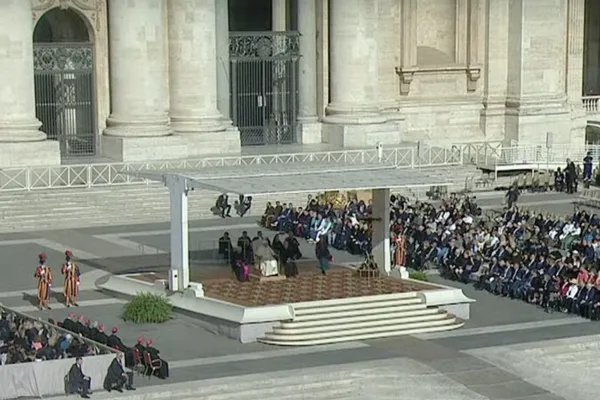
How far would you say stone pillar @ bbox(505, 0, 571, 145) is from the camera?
200ft

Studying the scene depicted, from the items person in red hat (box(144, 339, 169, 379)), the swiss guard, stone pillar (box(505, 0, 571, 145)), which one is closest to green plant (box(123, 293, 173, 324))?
person in red hat (box(144, 339, 169, 379))

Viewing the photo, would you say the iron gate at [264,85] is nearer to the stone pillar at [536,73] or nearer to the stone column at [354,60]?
the stone column at [354,60]

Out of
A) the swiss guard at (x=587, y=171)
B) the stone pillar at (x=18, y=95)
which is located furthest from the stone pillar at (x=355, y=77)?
the stone pillar at (x=18, y=95)

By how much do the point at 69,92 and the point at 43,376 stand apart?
26.6m

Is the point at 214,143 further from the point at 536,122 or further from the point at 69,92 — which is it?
the point at 536,122

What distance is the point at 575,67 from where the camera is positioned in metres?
63.8

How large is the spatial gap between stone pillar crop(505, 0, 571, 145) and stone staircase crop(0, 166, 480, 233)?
14.6m

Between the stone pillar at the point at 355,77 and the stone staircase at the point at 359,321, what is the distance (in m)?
22.3

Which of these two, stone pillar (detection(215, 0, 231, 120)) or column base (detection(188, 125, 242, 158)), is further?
stone pillar (detection(215, 0, 231, 120))

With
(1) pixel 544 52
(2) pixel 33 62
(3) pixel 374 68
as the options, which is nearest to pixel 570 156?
(1) pixel 544 52

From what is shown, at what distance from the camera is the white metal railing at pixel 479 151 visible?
5906cm

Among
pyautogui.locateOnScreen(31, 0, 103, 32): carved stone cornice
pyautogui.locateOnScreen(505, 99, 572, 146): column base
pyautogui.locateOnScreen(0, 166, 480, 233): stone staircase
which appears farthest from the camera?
pyautogui.locateOnScreen(505, 99, 572, 146): column base

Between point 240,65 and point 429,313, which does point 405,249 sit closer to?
point 429,313

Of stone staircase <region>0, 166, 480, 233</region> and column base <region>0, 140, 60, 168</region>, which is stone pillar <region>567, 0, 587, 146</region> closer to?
stone staircase <region>0, 166, 480, 233</region>
